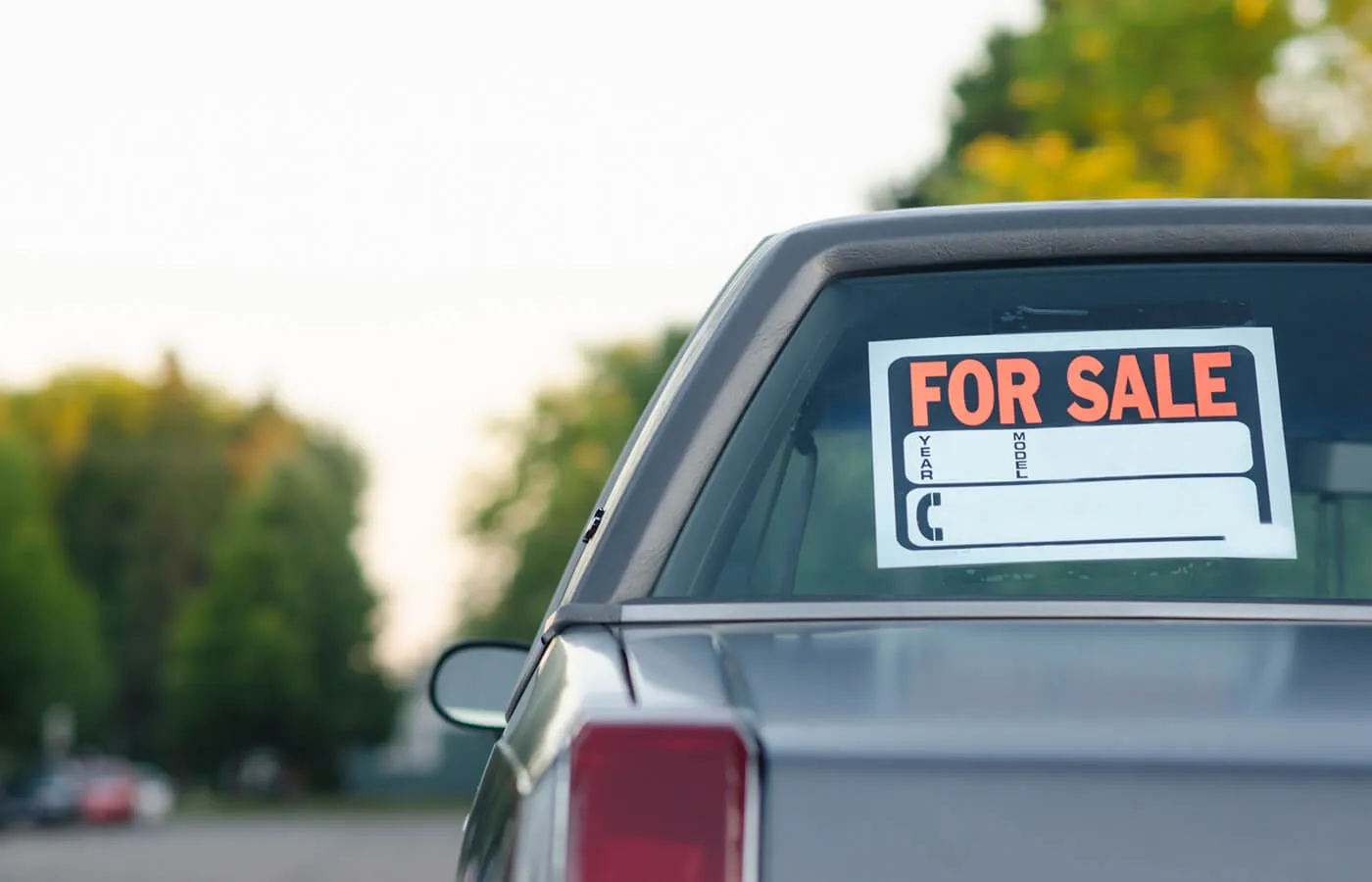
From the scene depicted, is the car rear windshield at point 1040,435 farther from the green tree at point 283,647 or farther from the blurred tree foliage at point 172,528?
the blurred tree foliage at point 172,528

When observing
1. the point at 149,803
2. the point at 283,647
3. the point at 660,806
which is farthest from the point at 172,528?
the point at 660,806

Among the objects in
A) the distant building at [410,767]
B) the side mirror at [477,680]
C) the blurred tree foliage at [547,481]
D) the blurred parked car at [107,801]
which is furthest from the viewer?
the distant building at [410,767]

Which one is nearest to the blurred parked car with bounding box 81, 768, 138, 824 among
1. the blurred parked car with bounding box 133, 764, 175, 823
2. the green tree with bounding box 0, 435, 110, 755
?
the blurred parked car with bounding box 133, 764, 175, 823

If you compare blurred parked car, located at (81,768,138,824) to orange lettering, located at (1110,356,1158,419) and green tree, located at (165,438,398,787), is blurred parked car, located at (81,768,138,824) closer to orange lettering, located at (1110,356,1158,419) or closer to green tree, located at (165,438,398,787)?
Result: green tree, located at (165,438,398,787)

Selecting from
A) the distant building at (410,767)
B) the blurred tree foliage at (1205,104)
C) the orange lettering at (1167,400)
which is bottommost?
the orange lettering at (1167,400)

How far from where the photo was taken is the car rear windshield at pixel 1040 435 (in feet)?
6.88

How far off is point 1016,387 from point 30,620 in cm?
7589

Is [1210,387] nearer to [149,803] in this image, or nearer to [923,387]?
[923,387]

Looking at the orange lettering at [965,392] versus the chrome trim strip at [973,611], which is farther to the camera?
the orange lettering at [965,392]

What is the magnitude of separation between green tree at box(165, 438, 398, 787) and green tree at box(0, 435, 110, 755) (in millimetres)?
5609

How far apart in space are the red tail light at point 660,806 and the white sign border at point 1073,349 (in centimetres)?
65

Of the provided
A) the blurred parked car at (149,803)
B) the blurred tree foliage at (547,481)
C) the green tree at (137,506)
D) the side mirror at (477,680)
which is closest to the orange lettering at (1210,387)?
the side mirror at (477,680)

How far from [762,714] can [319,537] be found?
8430 cm

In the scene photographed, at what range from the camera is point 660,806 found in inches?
59.4
